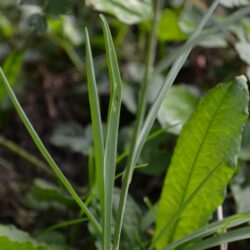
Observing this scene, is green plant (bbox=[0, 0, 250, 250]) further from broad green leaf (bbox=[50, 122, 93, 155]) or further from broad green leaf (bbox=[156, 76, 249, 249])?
broad green leaf (bbox=[50, 122, 93, 155])

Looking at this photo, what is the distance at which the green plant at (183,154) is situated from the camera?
586mm

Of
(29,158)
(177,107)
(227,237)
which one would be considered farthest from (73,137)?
(227,237)

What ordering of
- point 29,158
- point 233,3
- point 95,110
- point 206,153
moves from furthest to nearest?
1. point 29,158
2. point 233,3
3. point 206,153
4. point 95,110

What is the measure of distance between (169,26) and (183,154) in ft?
1.15

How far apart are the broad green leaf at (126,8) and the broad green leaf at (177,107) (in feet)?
0.44

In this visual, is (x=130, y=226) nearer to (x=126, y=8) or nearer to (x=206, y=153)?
(x=206, y=153)

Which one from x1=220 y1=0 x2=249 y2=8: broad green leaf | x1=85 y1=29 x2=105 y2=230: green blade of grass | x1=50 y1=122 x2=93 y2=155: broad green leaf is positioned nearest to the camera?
x1=85 y1=29 x2=105 y2=230: green blade of grass

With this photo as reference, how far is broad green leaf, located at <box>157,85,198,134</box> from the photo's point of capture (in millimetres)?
856

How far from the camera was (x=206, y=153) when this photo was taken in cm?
70

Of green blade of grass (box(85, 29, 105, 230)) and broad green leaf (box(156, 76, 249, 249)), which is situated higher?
green blade of grass (box(85, 29, 105, 230))

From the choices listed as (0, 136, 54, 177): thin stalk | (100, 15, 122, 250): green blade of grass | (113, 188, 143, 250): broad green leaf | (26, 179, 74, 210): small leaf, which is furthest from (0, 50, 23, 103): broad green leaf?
(100, 15, 122, 250): green blade of grass

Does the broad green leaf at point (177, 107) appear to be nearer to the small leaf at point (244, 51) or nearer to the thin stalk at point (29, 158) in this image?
the small leaf at point (244, 51)

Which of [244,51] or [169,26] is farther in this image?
[169,26]

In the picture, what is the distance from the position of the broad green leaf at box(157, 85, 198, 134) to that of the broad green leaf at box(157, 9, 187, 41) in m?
0.10
